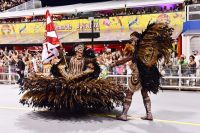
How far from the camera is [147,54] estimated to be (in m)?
8.23

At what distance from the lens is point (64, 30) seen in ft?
91.9

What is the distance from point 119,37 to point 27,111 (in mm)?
15029

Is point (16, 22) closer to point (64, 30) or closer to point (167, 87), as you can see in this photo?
point (64, 30)

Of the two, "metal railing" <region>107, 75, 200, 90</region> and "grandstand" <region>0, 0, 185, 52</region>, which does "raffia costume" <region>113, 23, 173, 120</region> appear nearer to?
"metal railing" <region>107, 75, 200, 90</region>

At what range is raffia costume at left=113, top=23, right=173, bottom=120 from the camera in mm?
8219

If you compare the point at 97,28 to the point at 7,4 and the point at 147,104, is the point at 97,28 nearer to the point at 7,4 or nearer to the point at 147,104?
the point at 7,4

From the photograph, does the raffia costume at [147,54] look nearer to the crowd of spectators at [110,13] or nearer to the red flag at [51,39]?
the red flag at [51,39]

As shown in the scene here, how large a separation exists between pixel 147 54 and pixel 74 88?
170 centimetres

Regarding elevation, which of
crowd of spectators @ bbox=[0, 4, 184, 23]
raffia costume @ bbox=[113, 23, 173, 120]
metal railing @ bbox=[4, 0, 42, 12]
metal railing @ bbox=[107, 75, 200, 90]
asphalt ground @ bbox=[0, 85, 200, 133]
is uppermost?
metal railing @ bbox=[4, 0, 42, 12]

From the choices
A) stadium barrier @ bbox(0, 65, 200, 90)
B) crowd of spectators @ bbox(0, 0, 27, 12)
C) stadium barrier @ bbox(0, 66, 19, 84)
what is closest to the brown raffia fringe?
stadium barrier @ bbox(0, 65, 200, 90)

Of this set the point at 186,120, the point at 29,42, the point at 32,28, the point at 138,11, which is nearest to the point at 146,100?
the point at 186,120

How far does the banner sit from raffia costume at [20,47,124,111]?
1330 centimetres

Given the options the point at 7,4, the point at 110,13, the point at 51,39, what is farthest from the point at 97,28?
the point at 51,39

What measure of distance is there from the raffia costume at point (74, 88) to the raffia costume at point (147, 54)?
622 mm
